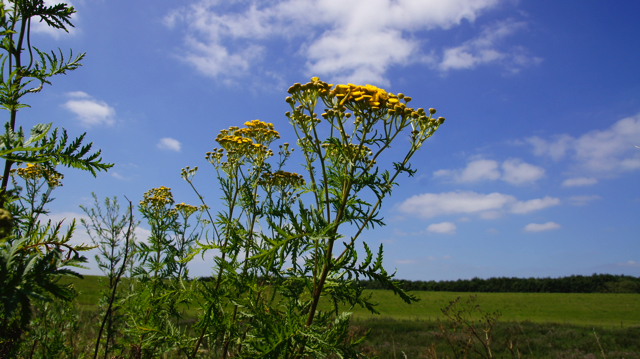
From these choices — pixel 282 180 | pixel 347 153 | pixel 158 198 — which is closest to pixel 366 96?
pixel 347 153

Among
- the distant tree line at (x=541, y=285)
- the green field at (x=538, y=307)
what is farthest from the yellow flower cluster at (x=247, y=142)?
the distant tree line at (x=541, y=285)

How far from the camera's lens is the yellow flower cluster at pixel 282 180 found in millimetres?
3955

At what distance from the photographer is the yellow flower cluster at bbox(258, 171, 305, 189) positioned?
3.96m

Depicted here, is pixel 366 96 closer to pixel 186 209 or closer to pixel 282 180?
pixel 282 180

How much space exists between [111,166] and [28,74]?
79cm

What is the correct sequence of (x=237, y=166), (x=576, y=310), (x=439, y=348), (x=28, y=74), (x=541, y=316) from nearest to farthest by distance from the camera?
(x=28, y=74) → (x=237, y=166) → (x=439, y=348) → (x=541, y=316) → (x=576, y=310)

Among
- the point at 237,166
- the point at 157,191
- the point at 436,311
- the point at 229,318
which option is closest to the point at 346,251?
the point at 229,318

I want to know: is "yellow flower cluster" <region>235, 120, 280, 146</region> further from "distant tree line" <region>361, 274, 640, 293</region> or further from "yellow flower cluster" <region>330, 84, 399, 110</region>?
"distant tree line" <region>361, 274, 640, 293</region>

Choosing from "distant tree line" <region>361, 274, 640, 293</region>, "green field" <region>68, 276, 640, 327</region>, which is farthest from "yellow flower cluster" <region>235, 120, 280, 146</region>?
"distant tree line" <region>361, 274, 640, 293</region>

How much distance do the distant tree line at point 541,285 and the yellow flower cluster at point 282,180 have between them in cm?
5824

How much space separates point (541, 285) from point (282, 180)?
7318 centimetres

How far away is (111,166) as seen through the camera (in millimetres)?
1640

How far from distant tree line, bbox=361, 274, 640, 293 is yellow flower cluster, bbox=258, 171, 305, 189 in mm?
58245

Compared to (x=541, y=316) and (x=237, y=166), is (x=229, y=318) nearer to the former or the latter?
(x=237, y=166)
